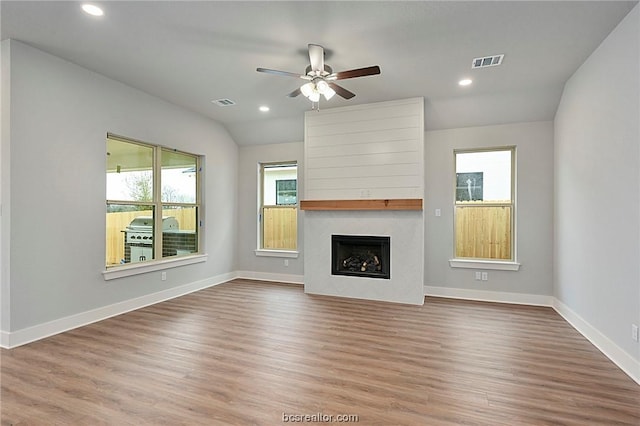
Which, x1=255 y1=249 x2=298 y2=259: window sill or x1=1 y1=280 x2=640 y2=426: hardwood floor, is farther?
x1=255 y1=249 x2=298 y2=259: window sill

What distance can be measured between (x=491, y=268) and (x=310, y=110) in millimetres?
3774

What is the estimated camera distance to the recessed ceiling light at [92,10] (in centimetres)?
270

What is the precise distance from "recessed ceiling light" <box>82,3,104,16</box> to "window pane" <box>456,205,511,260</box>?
200 inches

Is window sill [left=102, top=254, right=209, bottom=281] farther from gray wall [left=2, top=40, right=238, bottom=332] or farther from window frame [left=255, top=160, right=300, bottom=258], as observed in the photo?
window frame [left=255, top=160, right=300, bottom=258]

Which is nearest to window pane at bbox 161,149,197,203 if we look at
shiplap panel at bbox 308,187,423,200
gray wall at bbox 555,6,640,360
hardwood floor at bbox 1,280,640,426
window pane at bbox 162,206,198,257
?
window pane at bbox 162,206,198,257

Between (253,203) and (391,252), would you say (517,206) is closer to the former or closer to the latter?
(391,252)

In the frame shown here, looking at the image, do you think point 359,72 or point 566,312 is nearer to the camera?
point 359,72

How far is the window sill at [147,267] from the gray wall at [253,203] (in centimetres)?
103

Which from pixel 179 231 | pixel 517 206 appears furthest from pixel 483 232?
pixel 179 231

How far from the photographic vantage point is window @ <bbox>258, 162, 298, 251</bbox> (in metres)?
6.50

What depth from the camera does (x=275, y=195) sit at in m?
6.68

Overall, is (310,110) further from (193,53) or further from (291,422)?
(291,422)

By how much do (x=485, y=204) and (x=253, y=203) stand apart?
422 centimetres

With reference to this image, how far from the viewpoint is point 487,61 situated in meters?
3.62
